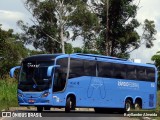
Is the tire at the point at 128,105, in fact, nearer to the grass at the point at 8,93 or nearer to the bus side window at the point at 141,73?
the bus side window at the point at 141,73

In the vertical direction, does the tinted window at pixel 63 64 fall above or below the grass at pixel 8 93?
above

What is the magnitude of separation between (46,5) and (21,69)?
32.9m

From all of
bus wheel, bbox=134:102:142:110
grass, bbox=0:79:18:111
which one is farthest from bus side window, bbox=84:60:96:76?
grass, bbox=0:79:18:111

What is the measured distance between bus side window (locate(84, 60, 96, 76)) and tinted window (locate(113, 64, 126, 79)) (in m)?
2.07

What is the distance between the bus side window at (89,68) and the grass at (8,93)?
29.3 ft

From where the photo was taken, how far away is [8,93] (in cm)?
3841

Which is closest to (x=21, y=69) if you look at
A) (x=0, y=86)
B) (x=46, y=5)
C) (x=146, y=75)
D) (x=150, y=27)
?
(x=146, y=75)

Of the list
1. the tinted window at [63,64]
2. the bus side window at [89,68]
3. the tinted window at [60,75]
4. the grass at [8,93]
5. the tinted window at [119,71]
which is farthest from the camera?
the grass at [8,93]

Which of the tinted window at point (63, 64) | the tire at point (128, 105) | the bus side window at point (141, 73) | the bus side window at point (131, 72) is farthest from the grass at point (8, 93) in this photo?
the tinted window at point (63, 64)

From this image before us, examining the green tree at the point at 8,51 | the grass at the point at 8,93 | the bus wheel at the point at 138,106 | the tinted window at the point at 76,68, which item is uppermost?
the green tree at the point at 8,51

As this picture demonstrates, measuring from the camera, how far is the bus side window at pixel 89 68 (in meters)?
28.0

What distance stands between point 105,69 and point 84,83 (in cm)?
221

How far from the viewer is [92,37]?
62.2 m

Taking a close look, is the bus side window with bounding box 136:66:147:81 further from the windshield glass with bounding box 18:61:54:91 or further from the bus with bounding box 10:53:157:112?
the windshield glass with bounding box 18:61:54:91
